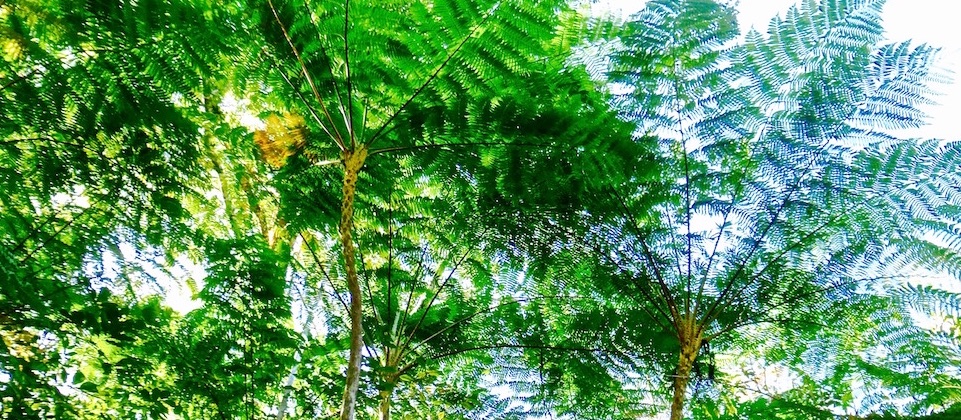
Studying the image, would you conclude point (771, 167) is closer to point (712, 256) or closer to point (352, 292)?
point (712, 256)

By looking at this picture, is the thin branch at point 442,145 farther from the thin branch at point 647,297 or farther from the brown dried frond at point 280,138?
the thin branch at point 647,297

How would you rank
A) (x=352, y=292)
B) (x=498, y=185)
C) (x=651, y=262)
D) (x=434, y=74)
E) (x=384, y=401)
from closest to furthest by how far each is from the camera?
1. (x=352, y=292)
2. (x=434, y=74)
3. (x=498, y=185)
4. (x=384, y=401)
5. (x=651, y=262)

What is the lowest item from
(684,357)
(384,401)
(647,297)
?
(384,401)

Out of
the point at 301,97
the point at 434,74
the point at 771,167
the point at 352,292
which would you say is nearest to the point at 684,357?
the point at 771,167

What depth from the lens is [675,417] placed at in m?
2.21

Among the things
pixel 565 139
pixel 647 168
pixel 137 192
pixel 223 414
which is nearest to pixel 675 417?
pixel 647 168

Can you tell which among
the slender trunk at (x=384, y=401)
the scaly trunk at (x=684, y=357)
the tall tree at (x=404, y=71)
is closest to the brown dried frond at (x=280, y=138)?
the tall tree at (x=404, y=71)

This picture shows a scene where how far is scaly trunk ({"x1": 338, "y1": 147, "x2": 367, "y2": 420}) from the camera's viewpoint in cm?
186

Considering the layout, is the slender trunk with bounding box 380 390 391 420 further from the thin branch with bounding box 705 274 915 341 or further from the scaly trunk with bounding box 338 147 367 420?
the thin branch with bounding box 705 274 915 341

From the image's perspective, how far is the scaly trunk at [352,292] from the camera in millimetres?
1857

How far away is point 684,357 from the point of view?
7.75 feet

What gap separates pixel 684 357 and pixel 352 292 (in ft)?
4.67

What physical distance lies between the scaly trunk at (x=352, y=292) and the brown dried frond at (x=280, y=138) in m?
0.36

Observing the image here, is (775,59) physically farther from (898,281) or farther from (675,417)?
(675,417)
